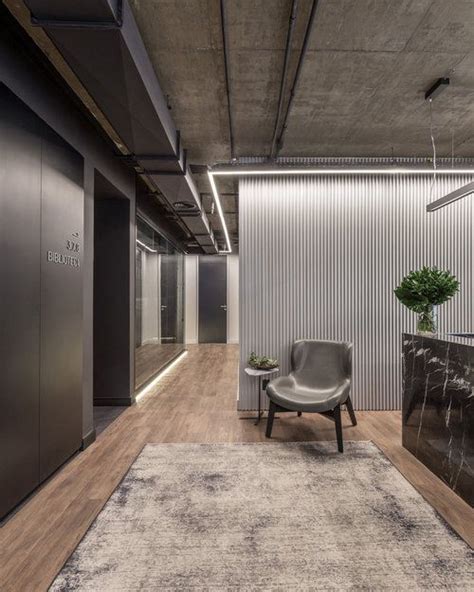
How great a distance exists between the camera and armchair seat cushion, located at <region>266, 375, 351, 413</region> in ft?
11.9

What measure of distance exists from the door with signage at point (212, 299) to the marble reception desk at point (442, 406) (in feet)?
28.9

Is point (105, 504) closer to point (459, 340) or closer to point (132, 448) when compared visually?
point (132, 448)

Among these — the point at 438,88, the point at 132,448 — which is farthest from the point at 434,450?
the point at 438,88

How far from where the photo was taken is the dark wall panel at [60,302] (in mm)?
2975

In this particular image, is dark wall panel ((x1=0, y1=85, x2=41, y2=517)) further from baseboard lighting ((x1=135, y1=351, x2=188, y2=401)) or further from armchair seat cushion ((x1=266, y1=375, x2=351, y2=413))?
baseboard lighting ((x1=135, y1=351, x2=188, y2=401))

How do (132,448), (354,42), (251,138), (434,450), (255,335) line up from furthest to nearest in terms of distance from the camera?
(255,335) → (251,138) → (132,448) → (434,450) → (354,42)

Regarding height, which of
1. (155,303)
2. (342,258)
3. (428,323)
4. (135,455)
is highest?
(342,258)

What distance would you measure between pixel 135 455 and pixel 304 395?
1842mm

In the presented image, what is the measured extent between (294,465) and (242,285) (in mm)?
2424

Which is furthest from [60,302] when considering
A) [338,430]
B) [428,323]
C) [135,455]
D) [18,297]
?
[428,323]

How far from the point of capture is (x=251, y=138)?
4418 mm

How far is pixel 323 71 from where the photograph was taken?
320 cm

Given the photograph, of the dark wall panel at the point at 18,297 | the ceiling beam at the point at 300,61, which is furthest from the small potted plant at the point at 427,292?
the dark wall panel at the point at 18,297

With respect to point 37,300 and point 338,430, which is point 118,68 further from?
point 338,430
